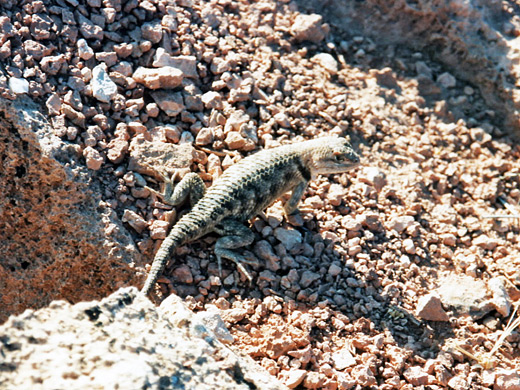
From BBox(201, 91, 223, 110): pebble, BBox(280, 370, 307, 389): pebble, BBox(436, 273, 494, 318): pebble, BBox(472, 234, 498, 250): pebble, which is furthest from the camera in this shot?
BBox(472, 234, 498, 250): pebble

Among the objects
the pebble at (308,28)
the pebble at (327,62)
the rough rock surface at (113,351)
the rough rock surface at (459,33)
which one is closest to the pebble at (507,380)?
the rough rock surface at (113,351)

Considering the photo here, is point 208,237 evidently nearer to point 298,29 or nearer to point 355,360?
point 355,360

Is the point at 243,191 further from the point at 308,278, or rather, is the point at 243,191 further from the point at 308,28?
the point at 308,28

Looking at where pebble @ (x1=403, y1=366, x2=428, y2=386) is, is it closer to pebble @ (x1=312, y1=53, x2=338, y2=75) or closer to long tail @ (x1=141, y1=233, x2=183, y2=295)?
long tail @ (x1=141, y1=233, x2=183, y2=295)

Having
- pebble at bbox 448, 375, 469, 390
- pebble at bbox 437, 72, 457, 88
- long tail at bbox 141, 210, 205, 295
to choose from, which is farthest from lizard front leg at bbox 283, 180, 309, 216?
pebble at bbox 437, 72, 457, 88

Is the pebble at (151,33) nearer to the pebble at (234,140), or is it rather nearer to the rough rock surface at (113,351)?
the pebble at (234,140)
